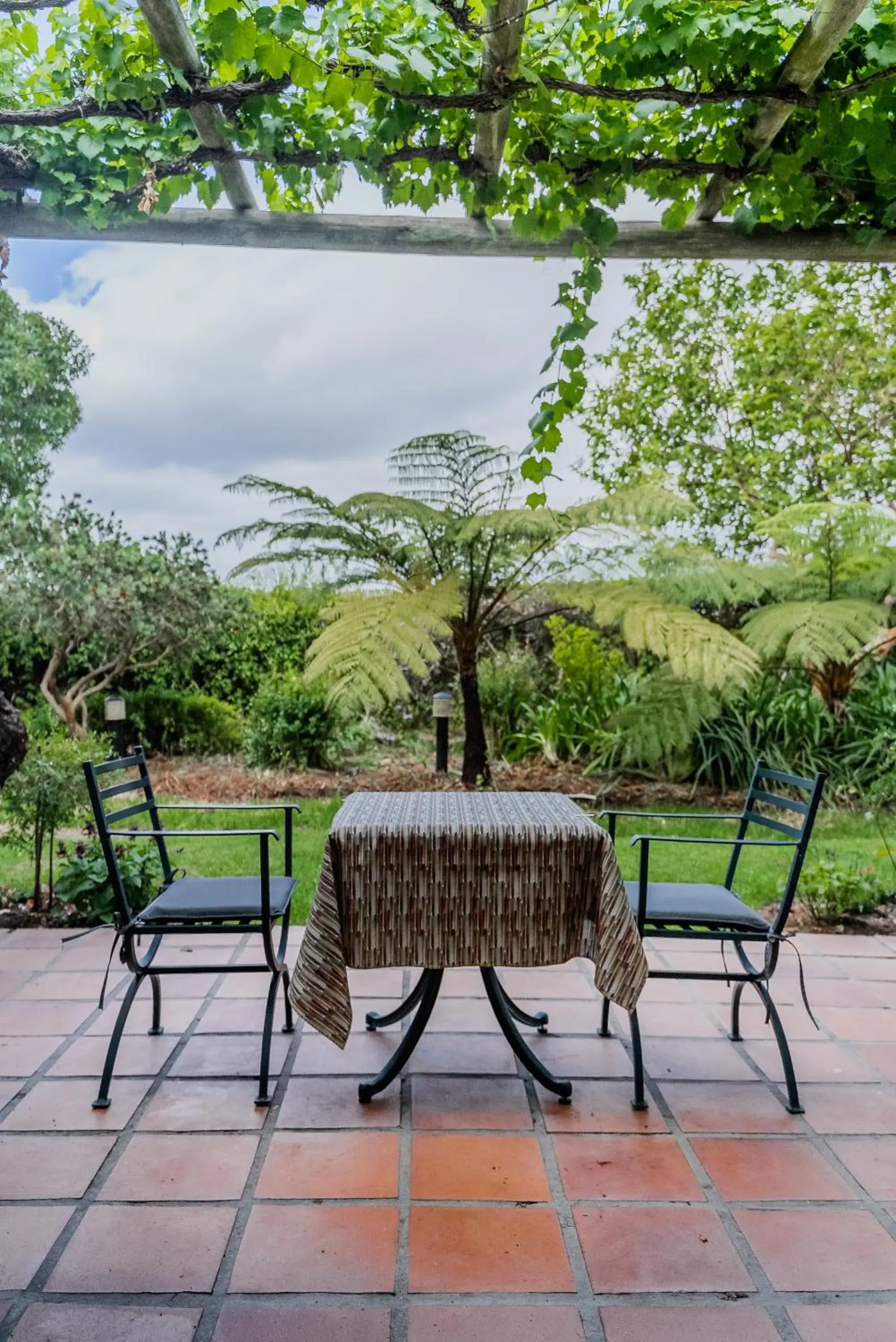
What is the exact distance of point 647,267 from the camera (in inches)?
328

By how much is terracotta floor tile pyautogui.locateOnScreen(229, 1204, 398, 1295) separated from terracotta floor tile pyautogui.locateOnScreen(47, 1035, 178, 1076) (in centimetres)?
70

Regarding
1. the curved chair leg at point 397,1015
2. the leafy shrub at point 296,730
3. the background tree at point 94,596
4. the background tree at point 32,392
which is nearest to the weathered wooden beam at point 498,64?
the curved chair leg at point 397,1015

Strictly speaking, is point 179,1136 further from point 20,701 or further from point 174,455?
point 174,455

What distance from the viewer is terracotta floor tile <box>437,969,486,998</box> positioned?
→ 2779mm

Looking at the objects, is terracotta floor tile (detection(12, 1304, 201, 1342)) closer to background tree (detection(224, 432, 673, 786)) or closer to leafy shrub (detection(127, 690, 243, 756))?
background tree (detection(224, 432, 673, 786))

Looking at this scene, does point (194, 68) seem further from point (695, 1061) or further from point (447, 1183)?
point (695, 1061)

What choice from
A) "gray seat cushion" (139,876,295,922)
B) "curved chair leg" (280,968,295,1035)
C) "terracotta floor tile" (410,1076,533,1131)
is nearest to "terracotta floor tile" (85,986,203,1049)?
"curved chair leg" (280,968,295,1035)

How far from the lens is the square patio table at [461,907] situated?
1.99 m

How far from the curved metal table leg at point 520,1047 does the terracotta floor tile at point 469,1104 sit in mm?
68

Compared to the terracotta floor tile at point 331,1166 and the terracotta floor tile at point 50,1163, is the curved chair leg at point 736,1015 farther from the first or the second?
the terracotta floor tile at point 50,1163

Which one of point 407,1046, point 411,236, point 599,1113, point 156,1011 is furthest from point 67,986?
point 411,236

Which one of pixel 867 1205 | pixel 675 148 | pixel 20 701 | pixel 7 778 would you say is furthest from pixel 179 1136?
pixel 20 701

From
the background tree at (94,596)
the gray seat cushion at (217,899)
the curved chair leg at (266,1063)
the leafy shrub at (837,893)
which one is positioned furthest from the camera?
the background tree at (94,596)

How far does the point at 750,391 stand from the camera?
787 cm
